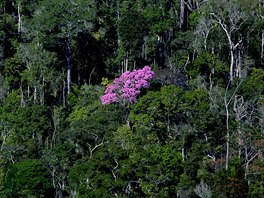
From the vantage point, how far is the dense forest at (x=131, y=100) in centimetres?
4344

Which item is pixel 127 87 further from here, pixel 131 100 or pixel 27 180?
pixel 27 180

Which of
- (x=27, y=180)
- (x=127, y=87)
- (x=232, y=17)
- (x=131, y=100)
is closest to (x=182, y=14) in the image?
(x=232, y=17)

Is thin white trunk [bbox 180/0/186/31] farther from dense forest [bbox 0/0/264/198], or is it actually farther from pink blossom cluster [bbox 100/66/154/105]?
pink blossom cluster [bbox 100/66/154/105]

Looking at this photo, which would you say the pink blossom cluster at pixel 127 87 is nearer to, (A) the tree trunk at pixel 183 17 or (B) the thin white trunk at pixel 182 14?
(B) the thin white trunk at pixel 182 14

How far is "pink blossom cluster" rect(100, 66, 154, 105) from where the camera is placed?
2056 inches

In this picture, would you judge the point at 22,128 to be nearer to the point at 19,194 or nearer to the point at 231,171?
the point at 19,194

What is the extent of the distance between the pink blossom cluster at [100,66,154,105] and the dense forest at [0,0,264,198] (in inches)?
3.9

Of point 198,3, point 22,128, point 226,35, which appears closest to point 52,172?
point 22,128

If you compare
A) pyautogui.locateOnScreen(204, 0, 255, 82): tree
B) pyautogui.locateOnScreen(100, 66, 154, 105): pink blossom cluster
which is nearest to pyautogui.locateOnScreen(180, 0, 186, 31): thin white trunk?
pyautogui.locateOnScreen(204, 0, 255, 82): tree

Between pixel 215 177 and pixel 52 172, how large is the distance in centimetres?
1234

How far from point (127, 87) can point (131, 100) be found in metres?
1.30

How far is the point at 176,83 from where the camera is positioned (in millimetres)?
53812

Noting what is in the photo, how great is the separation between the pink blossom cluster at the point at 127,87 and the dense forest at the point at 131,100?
0.33 ft

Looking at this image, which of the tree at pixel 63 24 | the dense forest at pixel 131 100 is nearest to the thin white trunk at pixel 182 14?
the dense forest at pixel 131 100
